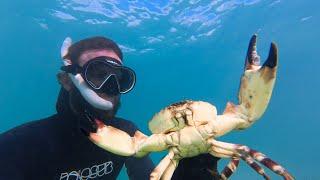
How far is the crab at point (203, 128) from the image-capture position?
9.72 feet

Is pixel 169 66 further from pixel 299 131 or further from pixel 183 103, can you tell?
pixel 299 131

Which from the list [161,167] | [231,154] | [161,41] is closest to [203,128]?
[231,154]

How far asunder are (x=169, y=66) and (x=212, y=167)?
35178 millimetres

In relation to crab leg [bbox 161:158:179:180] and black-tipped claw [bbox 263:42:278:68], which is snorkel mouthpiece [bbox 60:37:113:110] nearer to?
crab leg [bbox 161:158:179:180]

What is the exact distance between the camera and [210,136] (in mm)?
3059

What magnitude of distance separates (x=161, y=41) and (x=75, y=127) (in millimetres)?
24713

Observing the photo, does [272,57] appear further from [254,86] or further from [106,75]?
[106,75]

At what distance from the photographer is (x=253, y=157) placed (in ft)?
10.0

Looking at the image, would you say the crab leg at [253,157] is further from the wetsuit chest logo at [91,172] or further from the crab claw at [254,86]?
the wetsuit chest logo at [91,172]

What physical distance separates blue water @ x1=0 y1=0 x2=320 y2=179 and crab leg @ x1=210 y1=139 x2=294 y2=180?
1967cm

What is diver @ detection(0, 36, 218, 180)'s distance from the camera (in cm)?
483

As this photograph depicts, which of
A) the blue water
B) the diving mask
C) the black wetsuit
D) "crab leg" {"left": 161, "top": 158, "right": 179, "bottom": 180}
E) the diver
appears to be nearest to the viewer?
"crab leg" {"left": 161, "top": 158, "right": 179, "bottom": 180}

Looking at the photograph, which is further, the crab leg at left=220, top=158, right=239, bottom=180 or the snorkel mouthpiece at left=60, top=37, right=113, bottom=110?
the snorkel mouthpiece at left=60, top=37, right=113, bottom=110

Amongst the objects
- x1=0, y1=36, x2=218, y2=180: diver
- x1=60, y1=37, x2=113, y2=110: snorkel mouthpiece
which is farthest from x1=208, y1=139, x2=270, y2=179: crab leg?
x1=60, y1=37, x2=113, y2=110: snorkel mouthpiece
